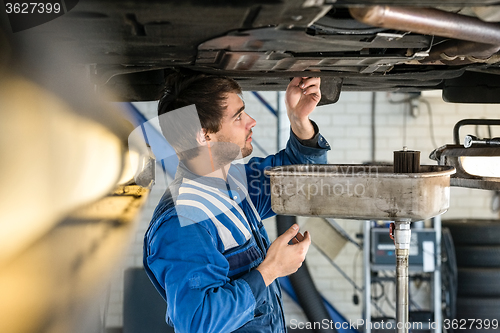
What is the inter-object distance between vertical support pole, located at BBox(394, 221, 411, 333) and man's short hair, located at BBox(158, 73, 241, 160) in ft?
1.58

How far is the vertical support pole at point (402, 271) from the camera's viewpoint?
2.43 feet

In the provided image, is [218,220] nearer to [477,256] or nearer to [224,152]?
[224,152]

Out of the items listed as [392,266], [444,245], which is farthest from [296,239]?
[444,245]

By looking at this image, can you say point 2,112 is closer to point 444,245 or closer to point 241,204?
point 241,204

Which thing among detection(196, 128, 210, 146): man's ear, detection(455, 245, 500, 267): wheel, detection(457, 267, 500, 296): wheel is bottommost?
detection(457, 267, 500, 296): wheel

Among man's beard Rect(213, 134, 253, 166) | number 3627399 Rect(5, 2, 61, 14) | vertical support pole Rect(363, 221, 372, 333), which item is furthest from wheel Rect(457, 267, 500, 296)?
number 3627399 Rect(5, 2, 61, 14)

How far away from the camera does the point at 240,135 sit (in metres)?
1.04

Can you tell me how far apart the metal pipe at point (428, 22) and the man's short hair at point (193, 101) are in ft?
1.79

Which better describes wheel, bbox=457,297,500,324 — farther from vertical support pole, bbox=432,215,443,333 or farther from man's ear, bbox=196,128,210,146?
man's ear, bbox=196,128,210,146

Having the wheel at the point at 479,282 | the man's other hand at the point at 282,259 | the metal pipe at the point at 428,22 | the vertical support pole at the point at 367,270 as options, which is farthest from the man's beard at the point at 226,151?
the wheel at the point at 479,282

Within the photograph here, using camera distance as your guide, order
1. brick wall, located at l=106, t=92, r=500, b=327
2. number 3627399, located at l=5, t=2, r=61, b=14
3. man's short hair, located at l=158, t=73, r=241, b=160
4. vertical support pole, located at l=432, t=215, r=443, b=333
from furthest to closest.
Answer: brick wall, located at l=106, t=92, r=500, b=327 < vertical support pole, located at l=432, t=215, r=443, b=333 < man's short hair, located at l=158, t=73, r=241, b=160 < number 3627399, located at l=5, t=2, r=61, b=14

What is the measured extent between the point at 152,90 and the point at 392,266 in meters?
2.04

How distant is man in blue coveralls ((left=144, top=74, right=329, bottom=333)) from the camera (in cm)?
82

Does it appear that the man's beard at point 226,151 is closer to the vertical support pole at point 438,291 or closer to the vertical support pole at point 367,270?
the vertical support pole at point 367,270
